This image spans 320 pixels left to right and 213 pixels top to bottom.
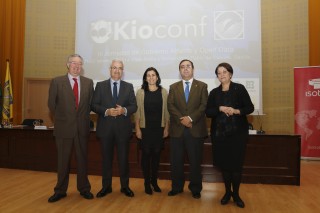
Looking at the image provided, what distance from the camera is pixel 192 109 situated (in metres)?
3.15

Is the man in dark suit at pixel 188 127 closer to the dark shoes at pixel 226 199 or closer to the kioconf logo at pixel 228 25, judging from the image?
the dark shoes at pixel 226 199

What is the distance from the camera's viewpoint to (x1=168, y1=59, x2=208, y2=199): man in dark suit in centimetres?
312

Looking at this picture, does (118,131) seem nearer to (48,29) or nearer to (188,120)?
(188,120)

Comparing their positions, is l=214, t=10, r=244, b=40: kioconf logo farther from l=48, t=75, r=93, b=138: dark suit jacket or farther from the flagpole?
the flagpole

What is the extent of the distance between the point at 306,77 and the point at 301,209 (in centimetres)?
370

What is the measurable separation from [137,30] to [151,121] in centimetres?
323

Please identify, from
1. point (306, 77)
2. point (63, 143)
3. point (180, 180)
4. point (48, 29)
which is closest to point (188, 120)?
point (180, 180)

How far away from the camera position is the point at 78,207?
275cm

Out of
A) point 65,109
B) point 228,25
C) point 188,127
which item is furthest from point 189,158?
point 228,25

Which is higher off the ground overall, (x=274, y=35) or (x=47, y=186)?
(x=274, y=35)

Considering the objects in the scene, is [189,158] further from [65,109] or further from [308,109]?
[308,109]

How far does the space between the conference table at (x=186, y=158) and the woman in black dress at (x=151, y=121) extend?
35.8 inches

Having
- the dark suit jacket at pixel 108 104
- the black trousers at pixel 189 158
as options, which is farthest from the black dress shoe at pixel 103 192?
the black trousers at pixel 189 158

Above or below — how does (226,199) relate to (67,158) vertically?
below
